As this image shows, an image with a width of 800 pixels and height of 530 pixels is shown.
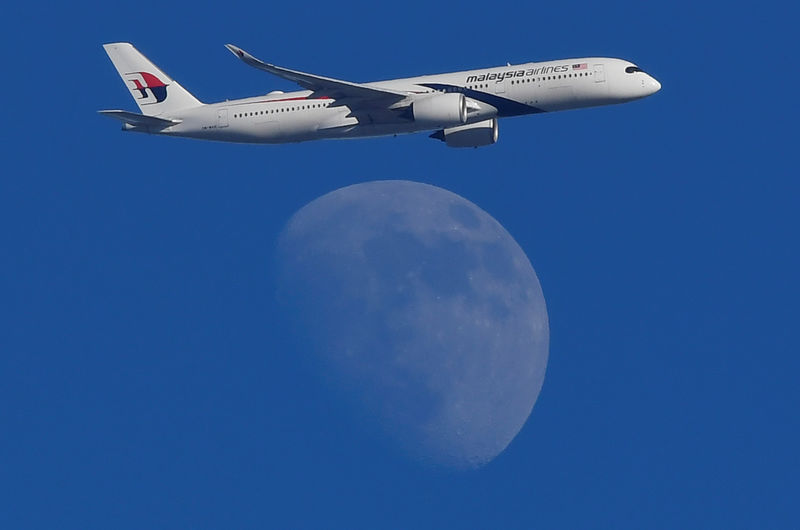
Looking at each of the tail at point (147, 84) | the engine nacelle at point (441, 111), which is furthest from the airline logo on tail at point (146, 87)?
the engine nacelle at point (441, 111)

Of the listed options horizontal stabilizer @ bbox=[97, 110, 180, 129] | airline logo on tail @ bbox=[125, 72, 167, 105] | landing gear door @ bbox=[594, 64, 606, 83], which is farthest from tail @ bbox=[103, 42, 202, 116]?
landing gear door @ bbox=[594, 64, 606, 83]

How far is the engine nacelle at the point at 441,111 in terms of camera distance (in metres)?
59.6

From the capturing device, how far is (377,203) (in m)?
63.0

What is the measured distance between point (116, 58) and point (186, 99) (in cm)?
623

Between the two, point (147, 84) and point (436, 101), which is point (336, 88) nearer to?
point (436, 101)

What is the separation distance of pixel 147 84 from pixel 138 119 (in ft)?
18.6

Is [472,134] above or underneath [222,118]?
underneath

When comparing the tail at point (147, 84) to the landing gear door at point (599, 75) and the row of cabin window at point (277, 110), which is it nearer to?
the row of cabin window at point (277, 110)

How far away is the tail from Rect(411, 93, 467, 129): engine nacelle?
44.8 feet

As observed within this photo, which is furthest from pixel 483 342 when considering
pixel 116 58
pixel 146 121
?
pixel 116 58

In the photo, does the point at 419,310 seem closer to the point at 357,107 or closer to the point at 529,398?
the point at 529,398

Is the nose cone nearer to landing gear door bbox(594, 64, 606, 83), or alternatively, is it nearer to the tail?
landing gear door bbox(594, 64, 606, 83)

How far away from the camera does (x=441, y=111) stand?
59.7 metres

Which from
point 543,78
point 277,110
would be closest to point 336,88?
point 277,110
